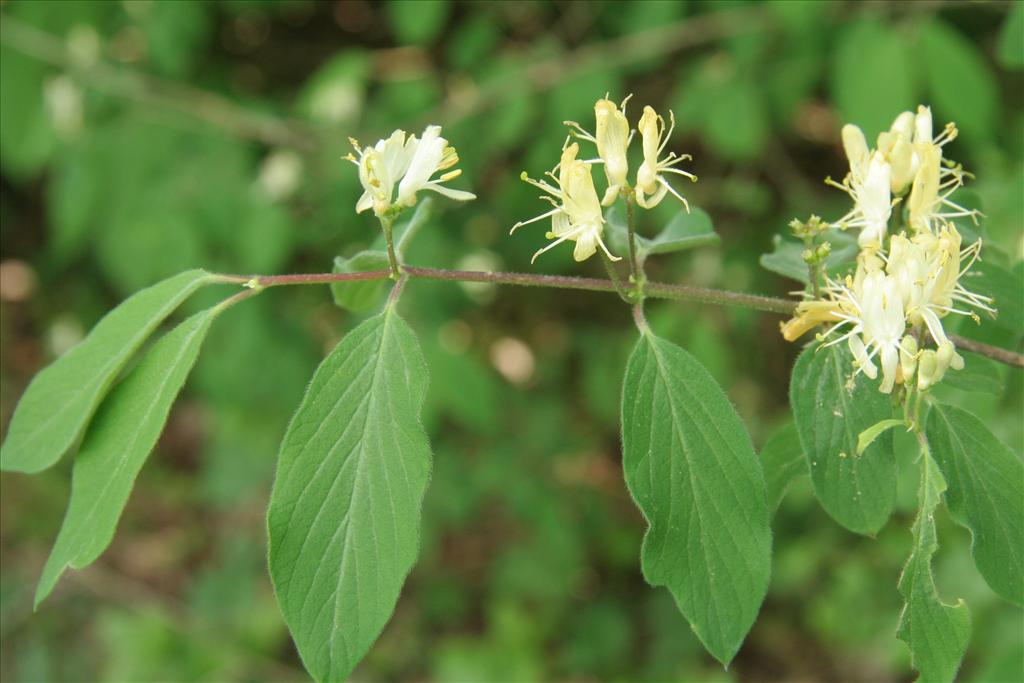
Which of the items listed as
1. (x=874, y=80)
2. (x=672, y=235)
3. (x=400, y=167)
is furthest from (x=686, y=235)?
(x=874, y=80)

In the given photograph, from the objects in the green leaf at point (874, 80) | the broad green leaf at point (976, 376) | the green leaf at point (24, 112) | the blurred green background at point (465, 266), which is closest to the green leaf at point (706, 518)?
the broad green leaf at point (976, 376)

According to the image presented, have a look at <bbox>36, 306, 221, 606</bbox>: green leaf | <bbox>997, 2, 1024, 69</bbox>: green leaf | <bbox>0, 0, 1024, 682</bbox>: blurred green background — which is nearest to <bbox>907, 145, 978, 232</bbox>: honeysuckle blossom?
<bbox>997, 2, 1024, 69</bbox>: green leaf

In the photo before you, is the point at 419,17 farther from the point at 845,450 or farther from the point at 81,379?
the point at 845,450

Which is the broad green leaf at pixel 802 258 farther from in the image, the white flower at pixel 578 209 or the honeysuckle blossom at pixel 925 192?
the white flower at pixel 578 209

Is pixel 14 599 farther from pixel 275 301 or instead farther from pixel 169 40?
pixel 169 40

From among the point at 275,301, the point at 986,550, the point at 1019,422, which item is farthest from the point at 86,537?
the point at 275,301

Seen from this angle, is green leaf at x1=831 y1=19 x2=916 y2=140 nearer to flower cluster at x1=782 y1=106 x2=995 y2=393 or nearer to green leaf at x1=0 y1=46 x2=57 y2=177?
flower cluster at x1=782 y1=106 x2=995 y2=393
